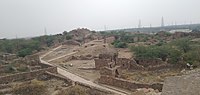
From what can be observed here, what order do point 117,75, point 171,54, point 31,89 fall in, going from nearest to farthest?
point 31,89 → point 117,75 → point 171,54

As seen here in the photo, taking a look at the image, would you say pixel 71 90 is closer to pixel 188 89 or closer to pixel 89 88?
pixel 89 88

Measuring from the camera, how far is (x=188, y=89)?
9.24 metres

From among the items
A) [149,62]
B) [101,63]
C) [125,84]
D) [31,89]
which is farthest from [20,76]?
[149,62]

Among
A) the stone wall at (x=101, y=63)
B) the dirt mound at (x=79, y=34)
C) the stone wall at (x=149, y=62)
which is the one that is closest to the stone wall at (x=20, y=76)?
the stone wall at (x=101, y=63)

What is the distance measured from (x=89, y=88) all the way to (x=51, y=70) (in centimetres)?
943

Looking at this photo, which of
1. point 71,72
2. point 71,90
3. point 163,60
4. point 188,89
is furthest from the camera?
point 163,60

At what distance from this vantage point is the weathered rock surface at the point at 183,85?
916 centimetres

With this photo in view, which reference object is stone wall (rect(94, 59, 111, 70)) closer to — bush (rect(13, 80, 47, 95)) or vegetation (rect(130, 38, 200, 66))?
vegetation (rect(130, 38, 200, 66))

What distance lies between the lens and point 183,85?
945 centimetres

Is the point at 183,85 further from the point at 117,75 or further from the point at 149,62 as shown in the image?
the point at 149,62

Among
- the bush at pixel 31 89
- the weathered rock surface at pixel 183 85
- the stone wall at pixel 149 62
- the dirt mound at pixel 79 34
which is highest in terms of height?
the weathered rock surface at pixel 183 85

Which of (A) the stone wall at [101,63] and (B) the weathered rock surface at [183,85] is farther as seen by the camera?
(A) the stone wall at [101,63]

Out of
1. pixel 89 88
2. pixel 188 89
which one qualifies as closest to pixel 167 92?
pixel 188 89

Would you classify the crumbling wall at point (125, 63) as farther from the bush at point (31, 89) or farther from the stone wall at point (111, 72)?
the bush at point (31, 89)
